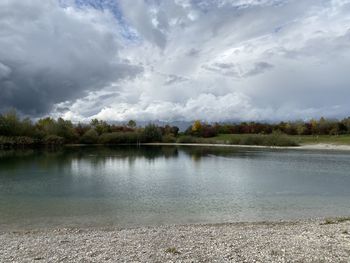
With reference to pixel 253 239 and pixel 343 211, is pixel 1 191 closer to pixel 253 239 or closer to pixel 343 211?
pixel 253 239

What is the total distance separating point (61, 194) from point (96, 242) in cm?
1425

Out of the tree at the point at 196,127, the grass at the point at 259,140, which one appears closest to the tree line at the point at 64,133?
the tree at the point at 196,127

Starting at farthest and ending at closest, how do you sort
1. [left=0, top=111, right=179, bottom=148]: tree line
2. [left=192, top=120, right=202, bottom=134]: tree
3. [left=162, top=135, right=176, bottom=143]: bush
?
[left=192, top=120, right=202, bottom=134]: tree
[left=162, top=135, right=176, bottom=143]: bush
[left=0, top=111, right=179, bottom=148]: tree line

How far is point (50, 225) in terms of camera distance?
618 inches

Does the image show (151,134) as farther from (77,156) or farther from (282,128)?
(77,156)

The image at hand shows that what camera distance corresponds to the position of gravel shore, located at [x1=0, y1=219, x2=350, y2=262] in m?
9.35

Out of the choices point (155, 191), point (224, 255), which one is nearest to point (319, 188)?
point (155, 191)

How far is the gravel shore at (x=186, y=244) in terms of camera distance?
9.35 meters

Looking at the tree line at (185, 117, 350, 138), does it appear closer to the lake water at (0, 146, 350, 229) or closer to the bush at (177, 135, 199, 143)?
the bush at (177, 135, 199, 143)

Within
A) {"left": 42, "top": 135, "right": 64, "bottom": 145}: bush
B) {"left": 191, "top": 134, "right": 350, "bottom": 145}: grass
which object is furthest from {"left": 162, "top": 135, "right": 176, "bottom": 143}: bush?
{"left": 42, "top": 135, "right": 64, "bottom": 145}: bush

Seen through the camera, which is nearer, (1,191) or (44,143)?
(1,191)

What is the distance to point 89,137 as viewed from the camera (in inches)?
5162

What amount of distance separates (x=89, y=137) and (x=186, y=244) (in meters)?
126

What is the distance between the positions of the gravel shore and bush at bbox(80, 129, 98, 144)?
121m
